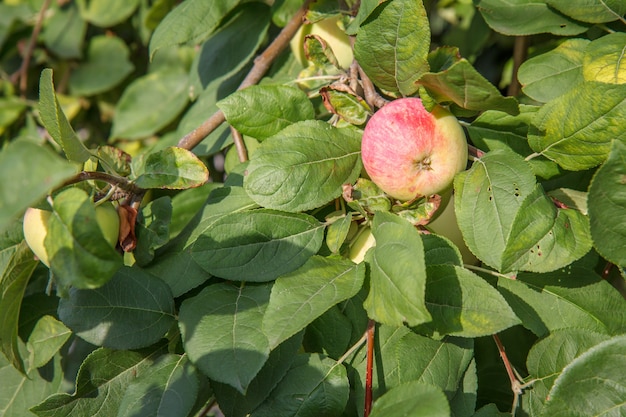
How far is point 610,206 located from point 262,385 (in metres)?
0.46

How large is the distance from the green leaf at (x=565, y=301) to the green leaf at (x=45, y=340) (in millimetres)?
632

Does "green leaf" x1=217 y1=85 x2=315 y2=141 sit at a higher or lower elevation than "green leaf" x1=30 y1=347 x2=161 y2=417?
higher

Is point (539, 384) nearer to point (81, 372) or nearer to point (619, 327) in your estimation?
point (619, 327)

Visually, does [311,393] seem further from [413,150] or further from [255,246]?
[413,150]

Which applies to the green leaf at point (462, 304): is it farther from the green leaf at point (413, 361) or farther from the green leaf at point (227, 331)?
the green leaf at point (227, 331)

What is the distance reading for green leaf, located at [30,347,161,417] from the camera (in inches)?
33.3

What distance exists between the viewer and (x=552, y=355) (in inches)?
31.4

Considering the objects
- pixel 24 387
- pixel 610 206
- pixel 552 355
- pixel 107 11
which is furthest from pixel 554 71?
pixel 107 11

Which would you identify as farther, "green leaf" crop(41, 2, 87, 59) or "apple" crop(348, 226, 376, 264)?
"green leaf" crop(41, 2, 87, 59)

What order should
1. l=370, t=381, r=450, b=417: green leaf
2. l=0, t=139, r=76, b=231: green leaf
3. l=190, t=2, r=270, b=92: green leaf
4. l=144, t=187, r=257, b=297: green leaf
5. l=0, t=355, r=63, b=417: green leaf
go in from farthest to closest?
l=190, t=2, r=270, b=92: green leaf → l=0, t=355, r=63, b=417: green leaf → l=144, t=187, r=257, b=297: green leaf → l=370, t=381, r=450, b=417: green leaf → l=0, t=139, r=76, b=231: green leaf

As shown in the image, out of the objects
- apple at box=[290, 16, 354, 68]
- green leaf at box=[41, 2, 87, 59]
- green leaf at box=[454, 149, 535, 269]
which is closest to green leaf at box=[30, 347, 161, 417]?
green leaf at box=[454, 149, 535, 269]

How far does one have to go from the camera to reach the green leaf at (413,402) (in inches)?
25.5

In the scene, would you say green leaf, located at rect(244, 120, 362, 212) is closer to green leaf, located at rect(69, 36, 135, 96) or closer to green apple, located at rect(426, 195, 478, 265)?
green apple, located at rect(426, 195, 478, 265)

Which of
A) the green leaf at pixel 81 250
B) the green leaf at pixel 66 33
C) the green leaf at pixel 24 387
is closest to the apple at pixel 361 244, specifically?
the green leaf at pixel 81 250
